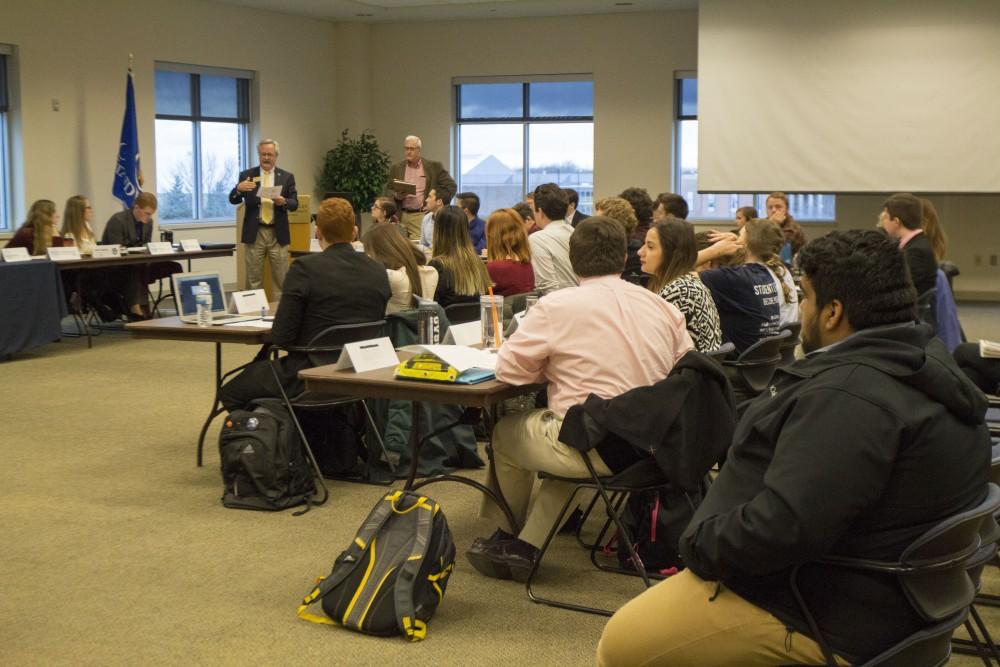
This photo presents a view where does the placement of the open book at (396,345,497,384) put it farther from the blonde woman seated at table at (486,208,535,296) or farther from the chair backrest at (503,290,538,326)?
the blonde woman seated at table at (486,208,535,296)

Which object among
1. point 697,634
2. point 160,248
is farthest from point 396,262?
point 160,248

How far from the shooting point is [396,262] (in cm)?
534

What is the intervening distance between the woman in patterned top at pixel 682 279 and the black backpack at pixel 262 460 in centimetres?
159

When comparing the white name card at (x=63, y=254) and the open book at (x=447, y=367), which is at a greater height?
the white name card at (x=63, y=254)

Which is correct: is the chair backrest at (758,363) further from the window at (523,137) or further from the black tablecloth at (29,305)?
the window at (523,137)

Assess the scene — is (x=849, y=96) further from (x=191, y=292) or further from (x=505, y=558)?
(x=505, y=558)

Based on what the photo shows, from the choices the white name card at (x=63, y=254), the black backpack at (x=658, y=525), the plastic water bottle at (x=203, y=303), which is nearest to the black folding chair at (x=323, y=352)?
the plastic water bottle at (x=203, y=303)

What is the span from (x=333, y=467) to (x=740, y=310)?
1.91 meters

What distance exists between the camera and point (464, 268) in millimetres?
5715

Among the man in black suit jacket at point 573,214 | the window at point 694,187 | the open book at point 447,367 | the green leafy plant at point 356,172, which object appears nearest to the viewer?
the open book at point 447,367

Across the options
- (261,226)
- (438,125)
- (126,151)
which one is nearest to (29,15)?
(126,151)

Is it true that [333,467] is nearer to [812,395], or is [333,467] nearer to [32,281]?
[812,395]

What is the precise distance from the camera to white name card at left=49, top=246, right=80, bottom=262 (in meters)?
8.84

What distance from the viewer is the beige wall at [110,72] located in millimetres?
11117
